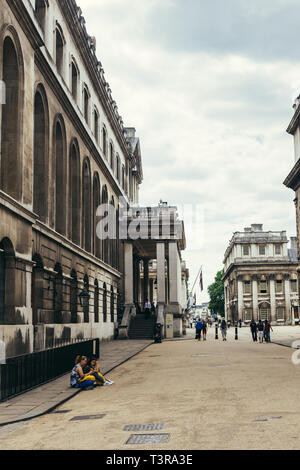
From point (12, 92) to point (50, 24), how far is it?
8.71 meters

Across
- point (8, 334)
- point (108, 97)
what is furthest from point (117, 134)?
point (8, 334)

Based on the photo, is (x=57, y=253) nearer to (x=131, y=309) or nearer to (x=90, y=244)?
(x=90, y=244)

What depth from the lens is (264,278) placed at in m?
116

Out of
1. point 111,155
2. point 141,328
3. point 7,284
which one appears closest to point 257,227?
point 111,155

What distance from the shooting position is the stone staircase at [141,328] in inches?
1892

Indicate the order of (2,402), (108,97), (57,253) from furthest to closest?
(108,97) < (57,253) < (2,402)

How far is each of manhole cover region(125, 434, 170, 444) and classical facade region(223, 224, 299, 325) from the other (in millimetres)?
104649

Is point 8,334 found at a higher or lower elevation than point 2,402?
higher

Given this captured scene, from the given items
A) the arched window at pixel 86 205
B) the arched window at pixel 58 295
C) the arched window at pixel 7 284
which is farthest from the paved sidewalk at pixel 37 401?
the arched window at pixel 86 205

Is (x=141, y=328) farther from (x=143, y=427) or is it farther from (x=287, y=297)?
(x=287, y=297)

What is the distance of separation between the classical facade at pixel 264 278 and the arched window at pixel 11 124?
310ft

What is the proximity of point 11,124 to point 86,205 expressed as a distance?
61.9 ft
